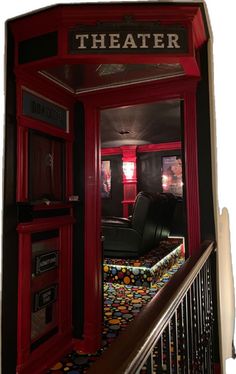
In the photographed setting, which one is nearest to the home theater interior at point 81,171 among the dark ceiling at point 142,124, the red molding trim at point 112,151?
the dark ceiling at point 142,124

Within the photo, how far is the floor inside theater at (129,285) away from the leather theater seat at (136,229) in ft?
0.59

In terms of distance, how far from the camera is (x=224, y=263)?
2.16 meters

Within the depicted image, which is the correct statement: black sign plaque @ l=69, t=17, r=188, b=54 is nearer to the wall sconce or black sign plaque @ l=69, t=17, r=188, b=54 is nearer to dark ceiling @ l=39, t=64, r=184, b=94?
dark ceiling @ l=39, t=64, r=184, b=94

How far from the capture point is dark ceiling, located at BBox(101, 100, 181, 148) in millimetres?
3758

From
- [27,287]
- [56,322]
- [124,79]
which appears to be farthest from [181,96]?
[56,322]

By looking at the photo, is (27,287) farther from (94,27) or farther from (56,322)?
(94,27)

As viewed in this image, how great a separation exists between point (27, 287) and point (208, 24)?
2.36 metres

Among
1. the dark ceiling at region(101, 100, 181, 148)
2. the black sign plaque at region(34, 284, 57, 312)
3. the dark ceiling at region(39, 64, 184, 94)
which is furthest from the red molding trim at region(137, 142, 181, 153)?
the black sign plaque at region(34, 284, 57, 312)

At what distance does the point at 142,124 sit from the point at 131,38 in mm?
3066

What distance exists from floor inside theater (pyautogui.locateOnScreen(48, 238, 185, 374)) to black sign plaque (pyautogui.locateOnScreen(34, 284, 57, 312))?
1.84ft

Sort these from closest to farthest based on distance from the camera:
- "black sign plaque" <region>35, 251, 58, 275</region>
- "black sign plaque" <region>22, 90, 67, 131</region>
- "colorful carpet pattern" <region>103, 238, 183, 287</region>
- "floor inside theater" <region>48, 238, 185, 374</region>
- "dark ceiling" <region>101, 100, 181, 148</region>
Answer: "black sign plaque" <region>22, 90, 67, 131</region> < "black sign plaque" <region>35, 251, 58, 275</region> < "floor inside theater" <region>48, 238, 185, 374</region> < "dark ceiling" <region>101, 100, 181, 148</region> < "colorful carpet pattern" <region>103, 238, 183, 287</region>

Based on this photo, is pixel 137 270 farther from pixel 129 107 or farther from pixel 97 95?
pixel 97 95

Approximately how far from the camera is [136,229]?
165 inches

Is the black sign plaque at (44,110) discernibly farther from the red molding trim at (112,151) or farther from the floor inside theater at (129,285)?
the red molding trim at (112,151)
